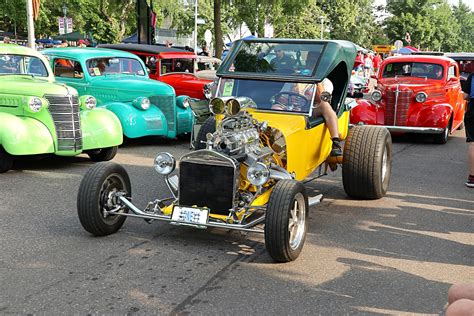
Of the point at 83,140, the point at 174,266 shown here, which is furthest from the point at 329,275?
the point at 83,140

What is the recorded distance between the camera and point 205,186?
4887 mm

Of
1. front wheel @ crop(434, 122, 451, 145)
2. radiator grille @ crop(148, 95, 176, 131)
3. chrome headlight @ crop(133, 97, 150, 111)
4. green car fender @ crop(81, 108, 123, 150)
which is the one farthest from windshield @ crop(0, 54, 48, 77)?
front wheel @ crop(434, 122, 451, 145)

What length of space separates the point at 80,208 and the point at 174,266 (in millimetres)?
1049

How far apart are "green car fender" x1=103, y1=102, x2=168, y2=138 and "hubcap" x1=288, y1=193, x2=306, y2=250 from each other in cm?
576

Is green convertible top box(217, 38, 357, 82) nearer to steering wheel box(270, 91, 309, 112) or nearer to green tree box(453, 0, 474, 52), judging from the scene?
steering wheel box(270, 91, 309, 112)

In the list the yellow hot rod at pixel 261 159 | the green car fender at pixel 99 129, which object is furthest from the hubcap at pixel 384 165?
the green car fender at pixel 99 129

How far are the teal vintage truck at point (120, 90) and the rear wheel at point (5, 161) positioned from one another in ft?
8.56

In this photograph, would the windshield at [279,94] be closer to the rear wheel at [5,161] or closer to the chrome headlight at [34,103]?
the chrome headlight at [34,103]

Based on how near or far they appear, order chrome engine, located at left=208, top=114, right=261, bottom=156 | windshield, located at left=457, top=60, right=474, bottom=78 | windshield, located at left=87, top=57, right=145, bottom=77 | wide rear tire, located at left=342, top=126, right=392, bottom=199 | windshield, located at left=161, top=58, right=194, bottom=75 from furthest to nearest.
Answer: windshield, located at left=457, top=60, right=474, bottom=78, windshield, located at left=161, top=58, right=194, bottom=75, windshield, located at left=87, top=57, right=145, bottom=77, wide rear tire, located at left=342, top=126, right=392, bottom=199, chrome engine, located at left=208, top=114, right=261, bottom=156

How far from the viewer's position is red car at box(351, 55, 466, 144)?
37.4 feet

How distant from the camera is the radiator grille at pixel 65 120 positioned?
784 centimetres

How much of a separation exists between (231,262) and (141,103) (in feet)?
19.9

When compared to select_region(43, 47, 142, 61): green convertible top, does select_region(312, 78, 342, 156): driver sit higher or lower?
lower

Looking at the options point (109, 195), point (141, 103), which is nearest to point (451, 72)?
point (141, 103)
